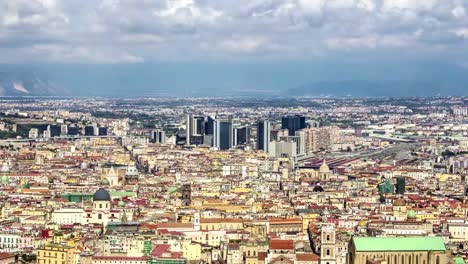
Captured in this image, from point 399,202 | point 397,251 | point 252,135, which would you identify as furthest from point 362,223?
point 252,135

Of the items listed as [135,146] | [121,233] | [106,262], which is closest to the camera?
[106,262]

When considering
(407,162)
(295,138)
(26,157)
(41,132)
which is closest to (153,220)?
(26,157)

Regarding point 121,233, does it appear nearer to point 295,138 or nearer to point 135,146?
point 135,146

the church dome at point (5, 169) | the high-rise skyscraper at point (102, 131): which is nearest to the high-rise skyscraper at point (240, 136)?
the high-rise skyscraper at point (102, 131)

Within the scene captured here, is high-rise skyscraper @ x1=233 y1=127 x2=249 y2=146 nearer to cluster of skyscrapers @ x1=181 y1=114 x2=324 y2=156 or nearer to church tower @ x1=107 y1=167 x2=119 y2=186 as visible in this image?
cluster of skyscrapers @ x1=181 y1=114 x2=324 y2=156

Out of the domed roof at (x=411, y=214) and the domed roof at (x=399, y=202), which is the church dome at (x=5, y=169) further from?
the domed roof at (x=411, y=214)

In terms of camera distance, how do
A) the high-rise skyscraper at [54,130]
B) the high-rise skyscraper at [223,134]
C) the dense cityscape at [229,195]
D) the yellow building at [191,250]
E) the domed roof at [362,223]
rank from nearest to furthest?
the dense cityscape at [229,195] < the yellow building at [191,250] < the domed roof at [362,223] < the high-rise skyscraper at [223,134] < the high-rise skyscraper at [54,130]
